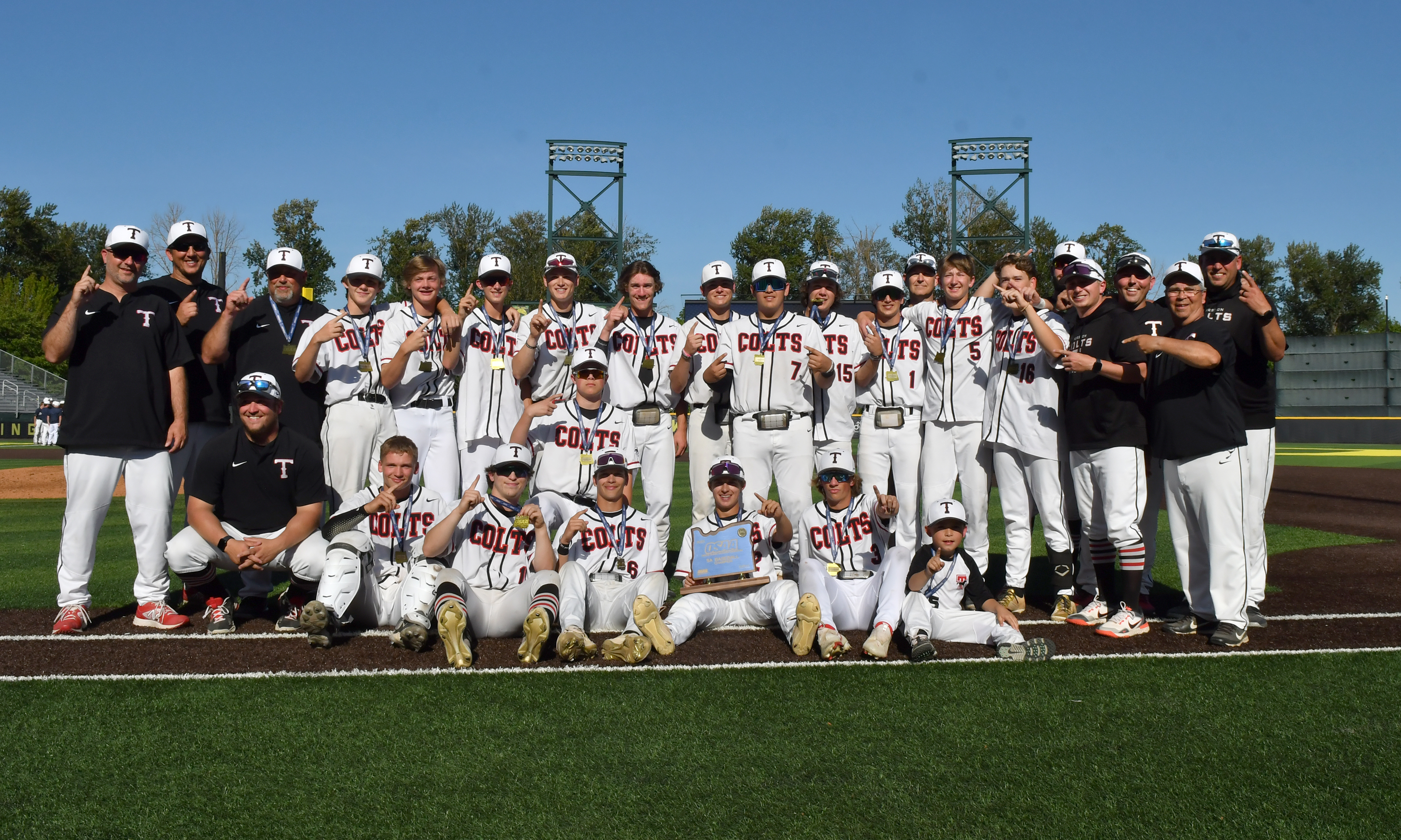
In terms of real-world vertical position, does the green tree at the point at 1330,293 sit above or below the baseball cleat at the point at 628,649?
above

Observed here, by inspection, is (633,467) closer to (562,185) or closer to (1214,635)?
(1214,635)

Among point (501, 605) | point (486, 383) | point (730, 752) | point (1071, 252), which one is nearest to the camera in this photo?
point (730, 752)

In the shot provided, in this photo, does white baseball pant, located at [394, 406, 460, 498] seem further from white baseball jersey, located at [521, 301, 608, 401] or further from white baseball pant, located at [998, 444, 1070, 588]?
white baseball pant, located at [998, 444, 1070, 588]

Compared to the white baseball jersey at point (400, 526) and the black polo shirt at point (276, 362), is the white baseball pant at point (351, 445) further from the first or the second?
the white baseball jersey at point (400, 526)

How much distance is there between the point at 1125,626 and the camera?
6188mm

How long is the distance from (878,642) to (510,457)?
2495mm

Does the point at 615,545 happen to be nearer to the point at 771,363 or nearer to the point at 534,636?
the point at 534,636

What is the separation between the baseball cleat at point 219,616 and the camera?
631cm

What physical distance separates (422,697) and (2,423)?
1713 inches

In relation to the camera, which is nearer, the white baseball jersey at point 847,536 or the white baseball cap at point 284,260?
the white baseball jersey at point 847,536

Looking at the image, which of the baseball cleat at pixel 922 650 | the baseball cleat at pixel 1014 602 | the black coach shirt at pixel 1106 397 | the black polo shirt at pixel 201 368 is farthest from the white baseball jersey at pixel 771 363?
the black polo shirt at pixel 201 368

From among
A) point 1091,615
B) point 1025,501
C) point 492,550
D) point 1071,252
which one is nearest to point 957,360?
point 1025,501

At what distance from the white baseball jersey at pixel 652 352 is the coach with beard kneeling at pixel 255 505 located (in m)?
2.29

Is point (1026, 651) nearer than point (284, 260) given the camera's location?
Yes
